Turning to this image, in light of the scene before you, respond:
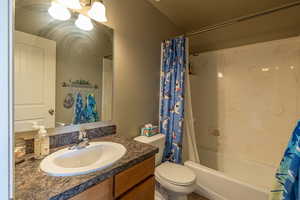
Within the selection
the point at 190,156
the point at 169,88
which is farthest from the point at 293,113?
the point at 169,88

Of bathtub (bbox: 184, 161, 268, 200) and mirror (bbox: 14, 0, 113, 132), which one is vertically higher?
mirror (bbox: 14, 0, 113, 132)

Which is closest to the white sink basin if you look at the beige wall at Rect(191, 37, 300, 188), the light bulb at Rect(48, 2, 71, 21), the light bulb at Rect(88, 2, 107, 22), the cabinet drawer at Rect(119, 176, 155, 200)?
the cabinet drawer at Rect(119, 176, 155, 200)

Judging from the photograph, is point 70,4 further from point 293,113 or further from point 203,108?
point 293,113

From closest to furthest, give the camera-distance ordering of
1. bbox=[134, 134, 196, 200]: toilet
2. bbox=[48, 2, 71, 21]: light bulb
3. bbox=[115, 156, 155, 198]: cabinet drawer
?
1. bbox=[115, 156, 155, 198]: cabinet drawer
2. bbox=[48, 2, 71, 21]: light bulb
3. bbox=[134, 134, 196, 200]: toilet

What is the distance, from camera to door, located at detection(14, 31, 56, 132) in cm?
89

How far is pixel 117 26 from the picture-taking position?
147 cm

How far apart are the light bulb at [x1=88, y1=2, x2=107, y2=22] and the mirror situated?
0.05 m

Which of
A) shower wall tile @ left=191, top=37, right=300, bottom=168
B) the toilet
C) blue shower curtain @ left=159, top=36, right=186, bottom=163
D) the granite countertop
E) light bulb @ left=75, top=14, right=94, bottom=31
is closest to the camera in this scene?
the granite countertop

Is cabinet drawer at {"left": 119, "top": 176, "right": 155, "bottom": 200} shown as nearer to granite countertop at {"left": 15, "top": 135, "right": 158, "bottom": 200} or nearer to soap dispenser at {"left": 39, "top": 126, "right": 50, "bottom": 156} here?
granite countertop at {"left": 15, "top": 135, "right": 158, "bottom": 200}

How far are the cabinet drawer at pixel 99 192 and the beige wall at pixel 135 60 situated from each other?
77 centimetres

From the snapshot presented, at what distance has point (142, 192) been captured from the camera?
3.21ft

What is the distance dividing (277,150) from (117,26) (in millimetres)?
2497

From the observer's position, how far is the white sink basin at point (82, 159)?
72cm

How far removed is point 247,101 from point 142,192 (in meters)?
1.98
